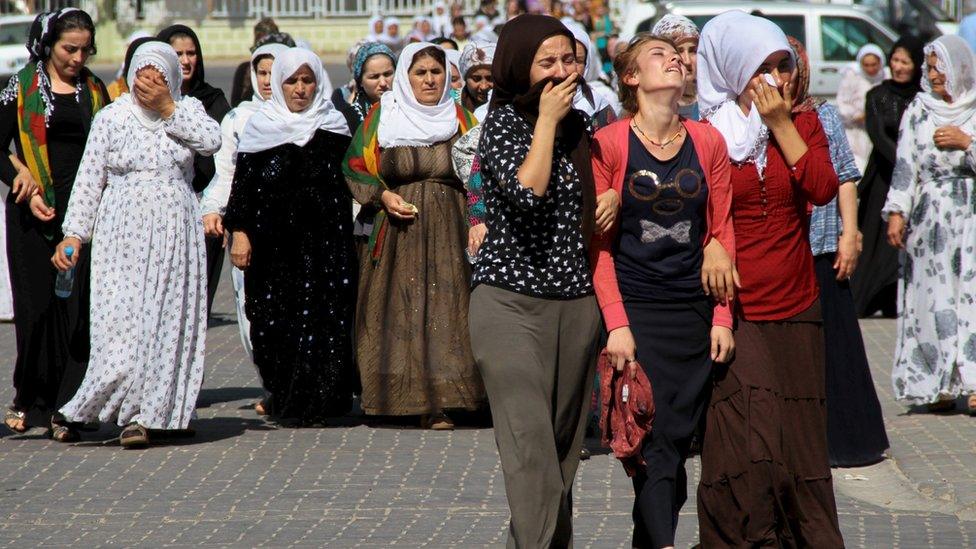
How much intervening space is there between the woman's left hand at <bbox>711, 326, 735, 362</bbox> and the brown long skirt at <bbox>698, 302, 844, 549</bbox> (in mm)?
92

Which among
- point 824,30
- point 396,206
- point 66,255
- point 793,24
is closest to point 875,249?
point 396,206

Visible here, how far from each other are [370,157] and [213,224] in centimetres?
92

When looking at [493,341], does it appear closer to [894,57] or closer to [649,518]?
[649,518]

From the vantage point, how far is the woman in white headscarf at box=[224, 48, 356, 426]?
8.49 m

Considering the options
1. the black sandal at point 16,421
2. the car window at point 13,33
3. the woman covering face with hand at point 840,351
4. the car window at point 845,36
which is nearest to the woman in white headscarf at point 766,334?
the woman covering face with hand at point 840,351

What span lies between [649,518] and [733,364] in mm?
540

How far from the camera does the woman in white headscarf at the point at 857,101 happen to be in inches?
601

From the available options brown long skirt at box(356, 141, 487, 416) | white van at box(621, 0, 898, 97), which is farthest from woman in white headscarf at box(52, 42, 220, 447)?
white van at box(621, 0, 898, 97)

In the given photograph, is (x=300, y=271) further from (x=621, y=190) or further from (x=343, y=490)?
(x=621, y=190)

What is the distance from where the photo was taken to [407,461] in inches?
301

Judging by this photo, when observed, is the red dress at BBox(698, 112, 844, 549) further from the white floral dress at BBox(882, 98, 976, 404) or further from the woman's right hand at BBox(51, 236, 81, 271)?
the woman's right hand at BBox(51, 236, 81, 271)

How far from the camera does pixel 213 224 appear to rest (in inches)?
343

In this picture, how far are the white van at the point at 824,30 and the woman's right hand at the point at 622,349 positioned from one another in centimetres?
1624

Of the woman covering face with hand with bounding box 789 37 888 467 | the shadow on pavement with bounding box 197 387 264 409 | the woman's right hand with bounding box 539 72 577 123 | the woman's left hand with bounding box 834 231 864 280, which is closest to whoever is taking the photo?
the woman's right hand with bounding box 539 72 577 123
